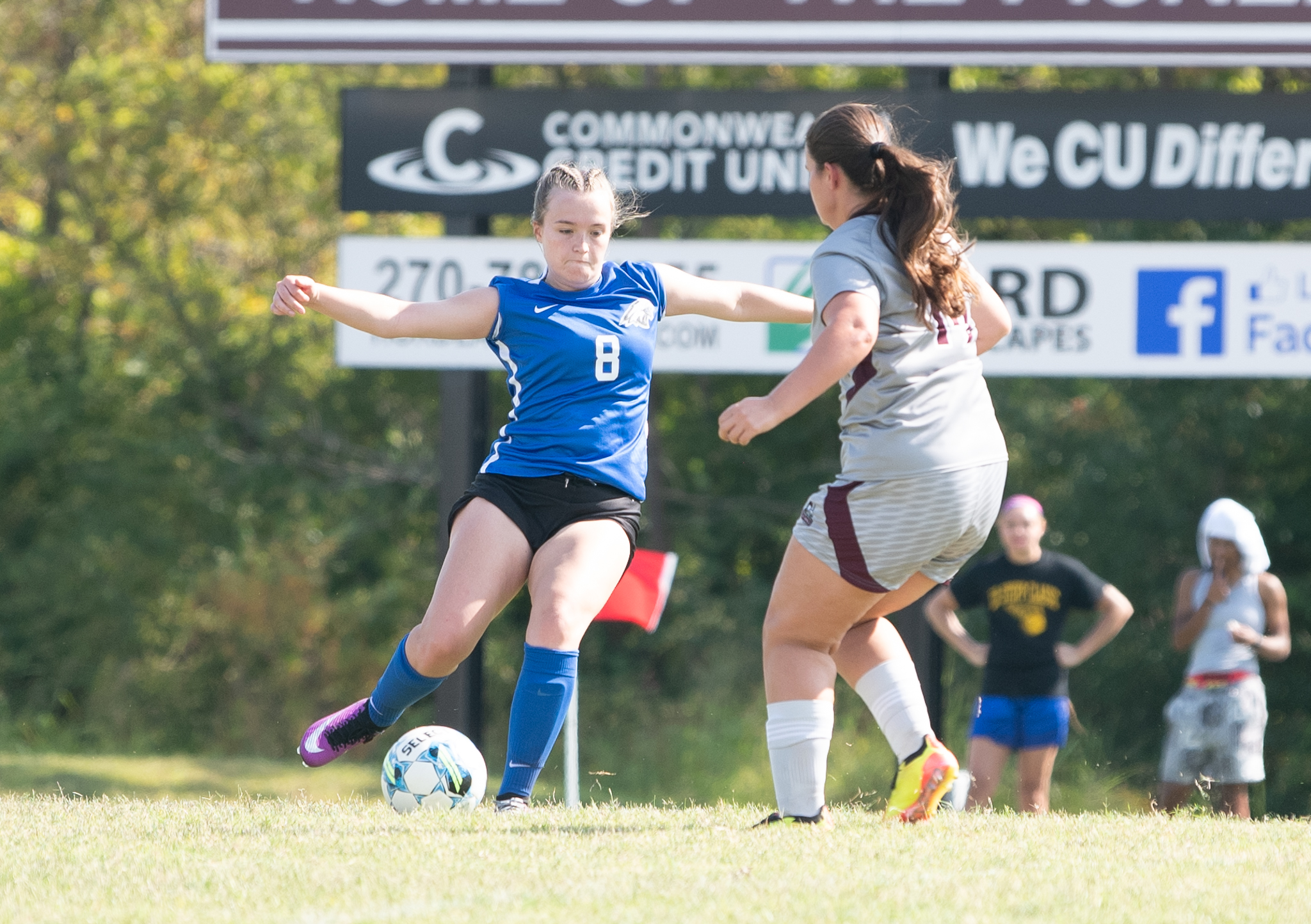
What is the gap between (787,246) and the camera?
846cm

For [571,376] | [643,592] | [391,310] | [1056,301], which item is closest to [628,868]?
[571,376]

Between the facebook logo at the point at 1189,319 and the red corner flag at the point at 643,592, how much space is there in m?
3.01

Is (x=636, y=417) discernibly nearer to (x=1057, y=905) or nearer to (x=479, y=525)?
(x=479, y=525)

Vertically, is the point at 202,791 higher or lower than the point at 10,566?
lower

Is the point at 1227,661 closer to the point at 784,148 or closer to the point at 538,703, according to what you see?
the point at 784,148

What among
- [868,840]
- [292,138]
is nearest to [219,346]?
[292,138]

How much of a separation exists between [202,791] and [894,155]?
34.4 feet

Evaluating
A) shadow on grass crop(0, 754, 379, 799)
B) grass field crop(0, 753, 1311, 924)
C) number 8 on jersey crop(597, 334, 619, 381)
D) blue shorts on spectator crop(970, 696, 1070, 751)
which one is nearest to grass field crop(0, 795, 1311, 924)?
grass field crop(0, 753, 1311, 924)

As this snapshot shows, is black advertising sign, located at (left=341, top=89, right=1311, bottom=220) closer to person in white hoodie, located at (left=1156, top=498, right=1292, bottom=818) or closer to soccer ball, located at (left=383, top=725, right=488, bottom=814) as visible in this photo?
person in white hoodie, located at (left=1156, top=498, right=1292, bottom=818)

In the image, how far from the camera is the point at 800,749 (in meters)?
3.94

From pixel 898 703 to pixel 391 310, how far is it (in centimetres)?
181

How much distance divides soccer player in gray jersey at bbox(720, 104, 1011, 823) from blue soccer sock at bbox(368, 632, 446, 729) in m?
1.11

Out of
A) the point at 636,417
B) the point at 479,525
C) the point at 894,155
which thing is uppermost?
the point at 894,155

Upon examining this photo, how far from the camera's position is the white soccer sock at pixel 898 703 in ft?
13.1
